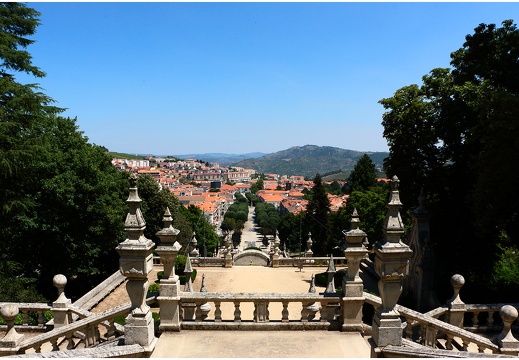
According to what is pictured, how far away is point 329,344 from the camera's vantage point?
809 cm

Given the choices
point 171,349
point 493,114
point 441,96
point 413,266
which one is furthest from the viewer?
point 441,96

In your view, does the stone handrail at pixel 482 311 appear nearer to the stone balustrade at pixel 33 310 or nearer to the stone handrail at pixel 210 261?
the stone balustrade at pixel 33 310

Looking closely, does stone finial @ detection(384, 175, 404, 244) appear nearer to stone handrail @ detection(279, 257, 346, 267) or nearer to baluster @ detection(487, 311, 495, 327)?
baluster @ detection(487, 311, 495, 327)

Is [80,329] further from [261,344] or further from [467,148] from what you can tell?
[467,148]

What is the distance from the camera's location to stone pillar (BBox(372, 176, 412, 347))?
6.96 meters

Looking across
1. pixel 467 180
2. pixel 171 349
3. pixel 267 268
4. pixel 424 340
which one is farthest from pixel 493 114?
pixel 267 268

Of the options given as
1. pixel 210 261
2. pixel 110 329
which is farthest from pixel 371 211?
pixel 110 329

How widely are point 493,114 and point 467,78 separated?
601 centimetres

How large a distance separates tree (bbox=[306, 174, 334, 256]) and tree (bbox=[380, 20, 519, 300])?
30.0 metres

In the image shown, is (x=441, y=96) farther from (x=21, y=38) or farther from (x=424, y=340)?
(x=21, y=38)

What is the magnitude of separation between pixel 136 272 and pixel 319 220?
4796 cm

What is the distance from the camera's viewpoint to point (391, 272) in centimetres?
700

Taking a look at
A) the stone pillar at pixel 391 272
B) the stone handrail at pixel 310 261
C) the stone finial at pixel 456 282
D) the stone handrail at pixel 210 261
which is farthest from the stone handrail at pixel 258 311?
the stone handrail at pixel 210 261

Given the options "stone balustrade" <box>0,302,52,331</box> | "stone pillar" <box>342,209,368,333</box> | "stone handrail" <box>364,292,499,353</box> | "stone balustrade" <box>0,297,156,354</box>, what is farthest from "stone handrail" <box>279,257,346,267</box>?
"stone balustrade" <box>0,297,156,354</box>
